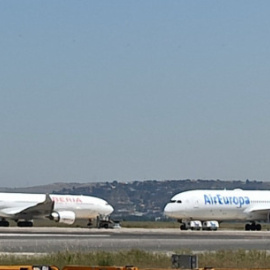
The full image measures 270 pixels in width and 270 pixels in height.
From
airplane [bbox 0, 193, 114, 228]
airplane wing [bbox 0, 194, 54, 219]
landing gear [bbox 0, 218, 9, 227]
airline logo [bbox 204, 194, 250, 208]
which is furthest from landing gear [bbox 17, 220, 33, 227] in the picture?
airline logo [bbox 204, 194, 250, 208]

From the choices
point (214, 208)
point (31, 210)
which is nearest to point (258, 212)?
point (214, 208)

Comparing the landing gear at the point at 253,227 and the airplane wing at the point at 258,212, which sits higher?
the airplane wing at the point at 258,212

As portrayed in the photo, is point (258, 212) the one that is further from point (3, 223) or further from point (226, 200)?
point (3, 223)

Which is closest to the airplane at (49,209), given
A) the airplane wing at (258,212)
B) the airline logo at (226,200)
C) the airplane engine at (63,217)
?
the airplane engine at (63,217)

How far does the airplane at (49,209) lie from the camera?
8975cm

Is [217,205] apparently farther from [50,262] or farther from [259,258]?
[50,262]

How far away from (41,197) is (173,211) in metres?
14.6

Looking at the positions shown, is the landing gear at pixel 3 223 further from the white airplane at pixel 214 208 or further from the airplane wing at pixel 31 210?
the white airplane at pixel 214 208

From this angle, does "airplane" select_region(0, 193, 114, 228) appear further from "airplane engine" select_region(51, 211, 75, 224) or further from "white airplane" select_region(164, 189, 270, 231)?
"white airplane" select_region(164, 189, 270, 231)

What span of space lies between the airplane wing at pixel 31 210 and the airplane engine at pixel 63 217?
73 cm

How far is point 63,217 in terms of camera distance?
89438 mm

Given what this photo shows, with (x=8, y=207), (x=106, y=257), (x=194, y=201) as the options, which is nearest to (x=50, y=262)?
(x=106, y=257)

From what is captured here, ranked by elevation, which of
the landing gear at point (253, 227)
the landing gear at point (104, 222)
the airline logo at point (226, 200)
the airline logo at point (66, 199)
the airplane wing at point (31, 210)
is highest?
the airline logo at point (66, 199)

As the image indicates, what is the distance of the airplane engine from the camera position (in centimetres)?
8925
